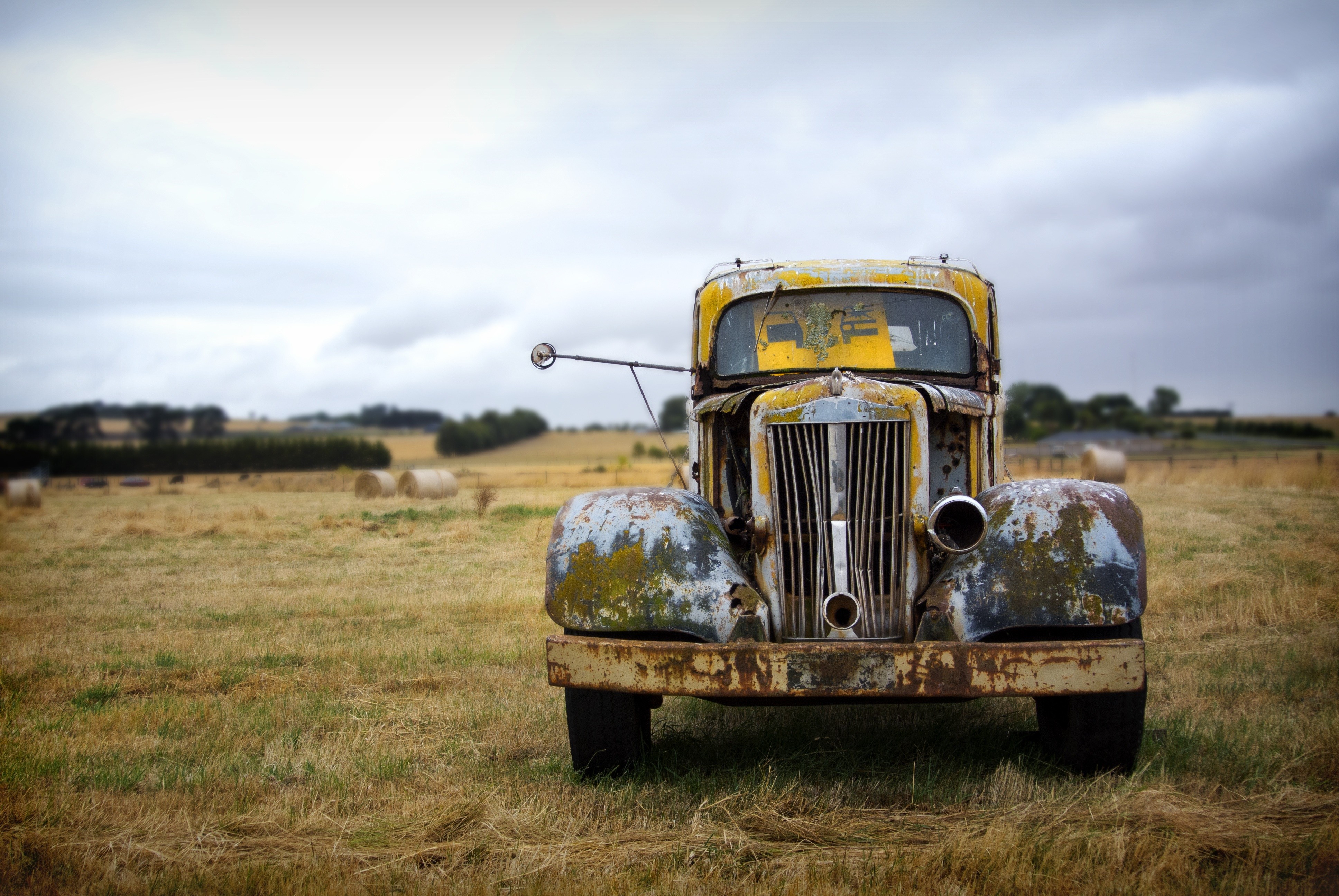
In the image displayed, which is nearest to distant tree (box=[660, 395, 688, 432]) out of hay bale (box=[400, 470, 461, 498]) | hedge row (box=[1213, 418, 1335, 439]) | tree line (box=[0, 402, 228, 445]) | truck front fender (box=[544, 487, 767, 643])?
hay bale (box=[400, 470, 461, 498])

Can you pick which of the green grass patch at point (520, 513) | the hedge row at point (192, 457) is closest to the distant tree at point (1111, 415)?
the hedge row at point (192, 457)

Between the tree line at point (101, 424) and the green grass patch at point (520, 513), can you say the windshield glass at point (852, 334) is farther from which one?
the tree line at point (101, 424)

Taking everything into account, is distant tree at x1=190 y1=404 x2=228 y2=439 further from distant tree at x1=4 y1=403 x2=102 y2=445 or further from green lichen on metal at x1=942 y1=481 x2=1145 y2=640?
green lichen on metal at x1=942 y1=481 x2=1145 y2=640

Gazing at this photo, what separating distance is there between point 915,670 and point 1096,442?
221ft

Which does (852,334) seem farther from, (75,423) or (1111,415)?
(1111,415)

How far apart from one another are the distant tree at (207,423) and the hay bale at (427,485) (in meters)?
51.2

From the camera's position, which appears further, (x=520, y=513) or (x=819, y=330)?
(x=520, y=513)

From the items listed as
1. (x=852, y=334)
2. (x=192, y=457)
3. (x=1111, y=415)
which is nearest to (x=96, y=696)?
(x=852, y=334)

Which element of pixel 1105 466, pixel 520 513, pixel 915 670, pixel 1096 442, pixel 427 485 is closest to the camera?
pixel 915 670

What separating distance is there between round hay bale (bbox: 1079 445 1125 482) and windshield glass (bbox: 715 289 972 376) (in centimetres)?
2259

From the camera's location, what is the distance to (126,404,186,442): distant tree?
69.9m

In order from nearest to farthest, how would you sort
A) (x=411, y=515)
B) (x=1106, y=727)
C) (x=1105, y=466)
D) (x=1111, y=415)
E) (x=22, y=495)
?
(x=1106, y=727) → (x=411, y=515) → (x=22, y=495) → (x=1105, y=466) → (x=1111, y=415)

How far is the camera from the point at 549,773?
14.7ft

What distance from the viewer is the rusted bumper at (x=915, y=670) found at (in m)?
3.65
